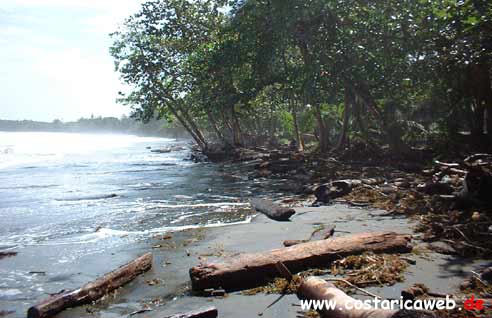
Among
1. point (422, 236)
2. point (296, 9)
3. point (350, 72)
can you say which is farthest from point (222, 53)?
point (422, 236)

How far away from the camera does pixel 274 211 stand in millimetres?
8391

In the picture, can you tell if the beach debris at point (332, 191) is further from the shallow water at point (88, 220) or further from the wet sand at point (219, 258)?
the shallow water at point (88, 220)

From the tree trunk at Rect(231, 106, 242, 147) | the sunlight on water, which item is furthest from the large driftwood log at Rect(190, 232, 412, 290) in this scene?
the sunlight on water

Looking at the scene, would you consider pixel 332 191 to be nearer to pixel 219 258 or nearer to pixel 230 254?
pixel 230 254

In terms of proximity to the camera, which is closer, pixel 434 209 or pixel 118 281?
pixel 118 281

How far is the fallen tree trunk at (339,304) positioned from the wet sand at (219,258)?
0.66 ft

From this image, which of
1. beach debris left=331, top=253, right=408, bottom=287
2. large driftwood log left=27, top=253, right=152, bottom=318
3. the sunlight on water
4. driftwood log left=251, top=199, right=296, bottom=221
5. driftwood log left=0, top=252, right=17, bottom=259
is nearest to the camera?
large driftwood log left=27, top=253, right=152, bottom=318

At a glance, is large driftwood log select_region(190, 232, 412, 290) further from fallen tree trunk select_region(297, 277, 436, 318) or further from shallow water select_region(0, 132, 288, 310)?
shallow water select_region(0, 132, 288, 310)

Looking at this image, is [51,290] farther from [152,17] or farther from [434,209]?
[152,17]

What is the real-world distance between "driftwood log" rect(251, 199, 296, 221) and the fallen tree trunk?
4021mm

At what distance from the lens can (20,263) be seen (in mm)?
5820

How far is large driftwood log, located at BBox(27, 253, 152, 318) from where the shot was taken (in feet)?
12.6

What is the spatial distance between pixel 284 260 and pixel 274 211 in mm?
3856

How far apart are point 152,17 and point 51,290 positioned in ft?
92.9
